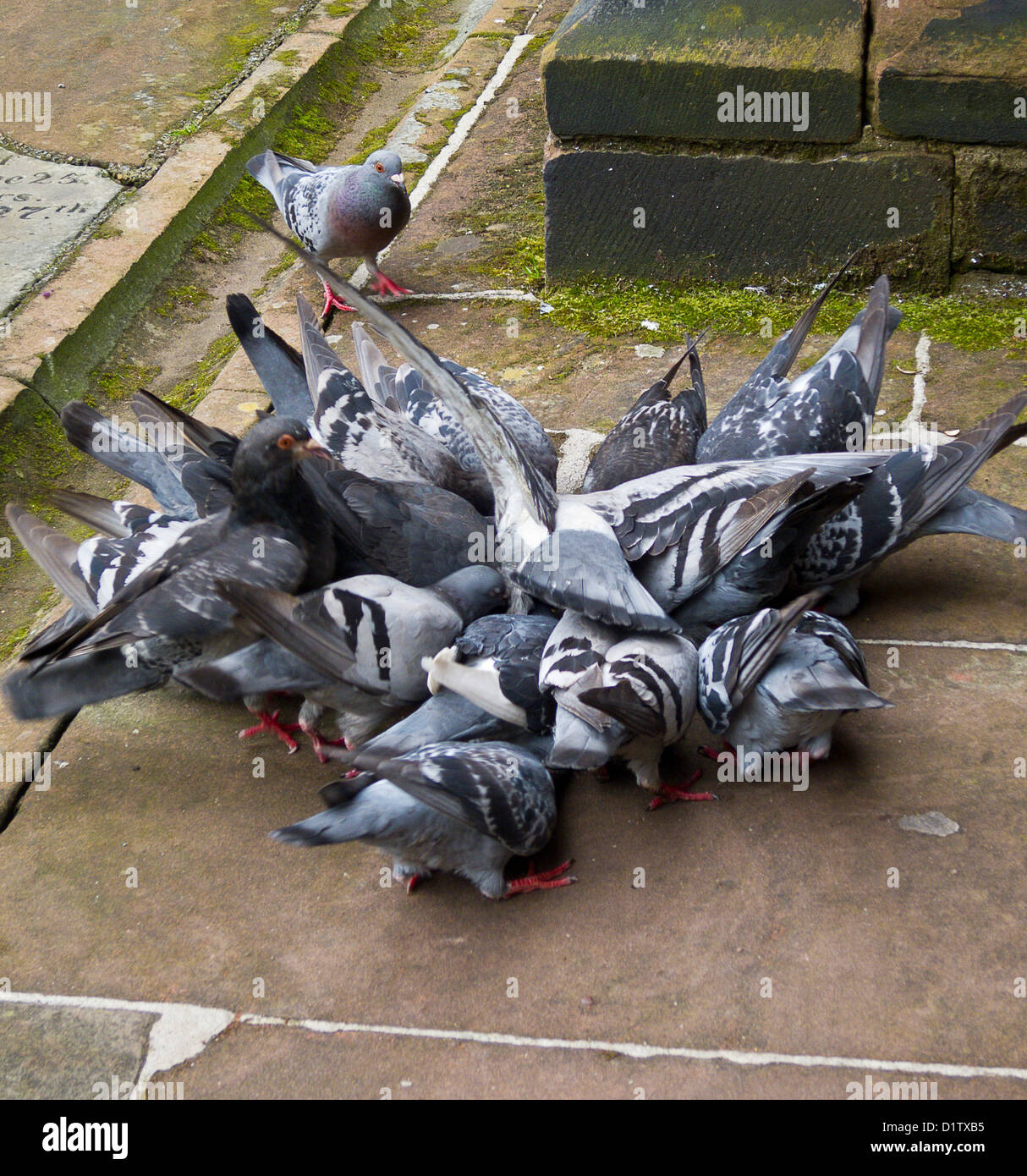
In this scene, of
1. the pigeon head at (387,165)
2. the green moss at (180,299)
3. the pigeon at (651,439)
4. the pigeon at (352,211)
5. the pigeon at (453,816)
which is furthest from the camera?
the green moss at (180,299)

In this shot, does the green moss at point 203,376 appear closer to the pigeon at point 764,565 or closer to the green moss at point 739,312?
the green moss at point 739,312

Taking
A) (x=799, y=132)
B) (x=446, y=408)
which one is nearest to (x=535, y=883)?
(x=446, y=408)

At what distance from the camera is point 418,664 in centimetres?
313

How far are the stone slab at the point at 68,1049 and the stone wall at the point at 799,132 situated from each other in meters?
3.91

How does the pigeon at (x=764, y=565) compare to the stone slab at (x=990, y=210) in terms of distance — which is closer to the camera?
the pigeon at (x=764, y=565)

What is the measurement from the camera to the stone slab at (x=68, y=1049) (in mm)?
2410

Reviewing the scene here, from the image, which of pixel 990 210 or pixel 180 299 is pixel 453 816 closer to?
pixel 990 210

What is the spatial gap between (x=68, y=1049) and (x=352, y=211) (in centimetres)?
404

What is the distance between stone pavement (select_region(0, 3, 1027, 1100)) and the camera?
2.37 m

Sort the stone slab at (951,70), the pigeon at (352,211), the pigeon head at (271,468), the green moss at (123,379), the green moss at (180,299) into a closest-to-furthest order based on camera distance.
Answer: the pigeon head at (271,468)
the stone slab at (951,70)
the green moss at (123,379)
the pigeon at (352,211)
the green moss at (180,299)

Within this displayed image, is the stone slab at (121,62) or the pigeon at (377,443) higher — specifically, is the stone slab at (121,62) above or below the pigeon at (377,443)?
above

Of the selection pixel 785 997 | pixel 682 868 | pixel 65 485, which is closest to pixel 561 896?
pixel 682 868

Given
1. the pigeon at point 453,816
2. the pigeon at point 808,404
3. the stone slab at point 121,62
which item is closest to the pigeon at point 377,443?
the pigeon at point 808,404

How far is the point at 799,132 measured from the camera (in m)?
4.75
